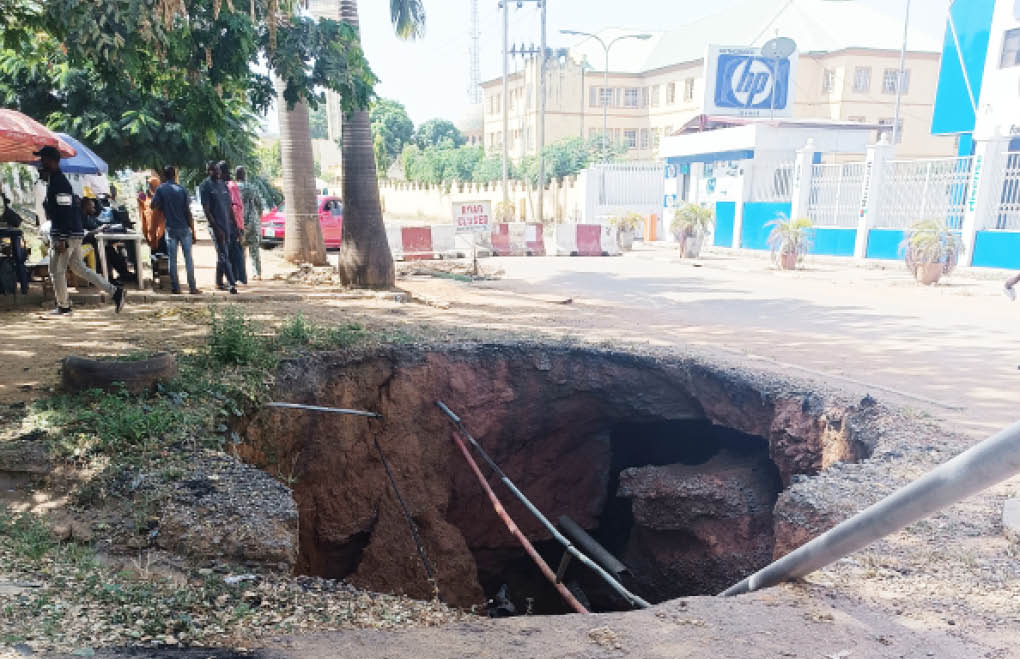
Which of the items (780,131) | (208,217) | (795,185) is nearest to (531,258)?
(795,185)

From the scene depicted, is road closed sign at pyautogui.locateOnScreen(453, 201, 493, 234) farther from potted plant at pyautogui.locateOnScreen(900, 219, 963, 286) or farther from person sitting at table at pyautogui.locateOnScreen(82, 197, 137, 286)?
potted plant at pyautogui.locateOnScreen(900, 219, 963, 286)

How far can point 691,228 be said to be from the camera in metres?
20.7

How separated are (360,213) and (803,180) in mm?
14130

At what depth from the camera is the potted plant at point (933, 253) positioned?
1380 cm

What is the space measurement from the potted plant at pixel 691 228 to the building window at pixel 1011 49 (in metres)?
8.32

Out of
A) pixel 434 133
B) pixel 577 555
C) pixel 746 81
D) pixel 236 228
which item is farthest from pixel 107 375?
pixel 434 133

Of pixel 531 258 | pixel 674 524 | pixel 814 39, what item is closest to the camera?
pixel 674 524

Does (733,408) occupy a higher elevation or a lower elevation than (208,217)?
lower

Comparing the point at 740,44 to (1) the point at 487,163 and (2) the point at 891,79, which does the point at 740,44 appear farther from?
(1) the point at 487,163

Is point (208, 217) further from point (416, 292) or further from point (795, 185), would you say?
point (795, 185)

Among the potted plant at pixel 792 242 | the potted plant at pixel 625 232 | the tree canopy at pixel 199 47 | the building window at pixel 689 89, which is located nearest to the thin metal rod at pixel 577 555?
the tree canopy at pixel 199 47

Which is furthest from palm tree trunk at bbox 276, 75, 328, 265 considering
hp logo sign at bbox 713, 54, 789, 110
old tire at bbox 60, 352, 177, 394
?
hp logo sign at bbox 713, 54, 789, 110

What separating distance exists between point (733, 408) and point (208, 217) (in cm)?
735

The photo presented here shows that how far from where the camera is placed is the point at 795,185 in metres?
19.7
